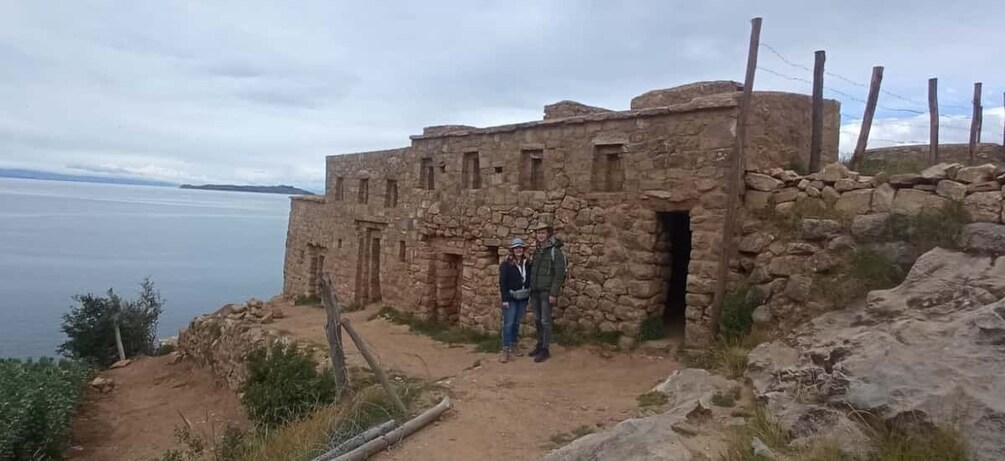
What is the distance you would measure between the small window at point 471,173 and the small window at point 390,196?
318 centimetres

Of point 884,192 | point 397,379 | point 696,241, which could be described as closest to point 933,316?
point 884,192

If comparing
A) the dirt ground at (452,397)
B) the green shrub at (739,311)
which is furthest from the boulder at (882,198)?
the dirt ground at (452,397)

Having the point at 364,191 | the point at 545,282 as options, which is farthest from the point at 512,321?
the point at 364,191

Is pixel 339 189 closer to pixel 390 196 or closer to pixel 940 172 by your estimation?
pixel 390 196

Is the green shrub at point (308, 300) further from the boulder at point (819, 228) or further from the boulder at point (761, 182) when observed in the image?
the boulder at point (819, 228)

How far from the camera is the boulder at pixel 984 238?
6082 millimetres

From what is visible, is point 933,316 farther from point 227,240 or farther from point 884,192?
point 227,240

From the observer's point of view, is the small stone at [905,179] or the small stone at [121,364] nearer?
the small stone at [905,179]

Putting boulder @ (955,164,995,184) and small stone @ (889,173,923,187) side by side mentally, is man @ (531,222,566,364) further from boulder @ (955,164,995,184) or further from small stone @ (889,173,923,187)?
boulder @ (955,164,995,184)

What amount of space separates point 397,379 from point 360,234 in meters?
8.10

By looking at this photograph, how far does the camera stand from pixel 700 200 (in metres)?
8.77

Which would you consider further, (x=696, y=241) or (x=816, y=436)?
(x=696, y=241)

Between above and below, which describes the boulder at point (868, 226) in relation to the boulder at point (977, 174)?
below

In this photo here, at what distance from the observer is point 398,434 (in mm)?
6309
